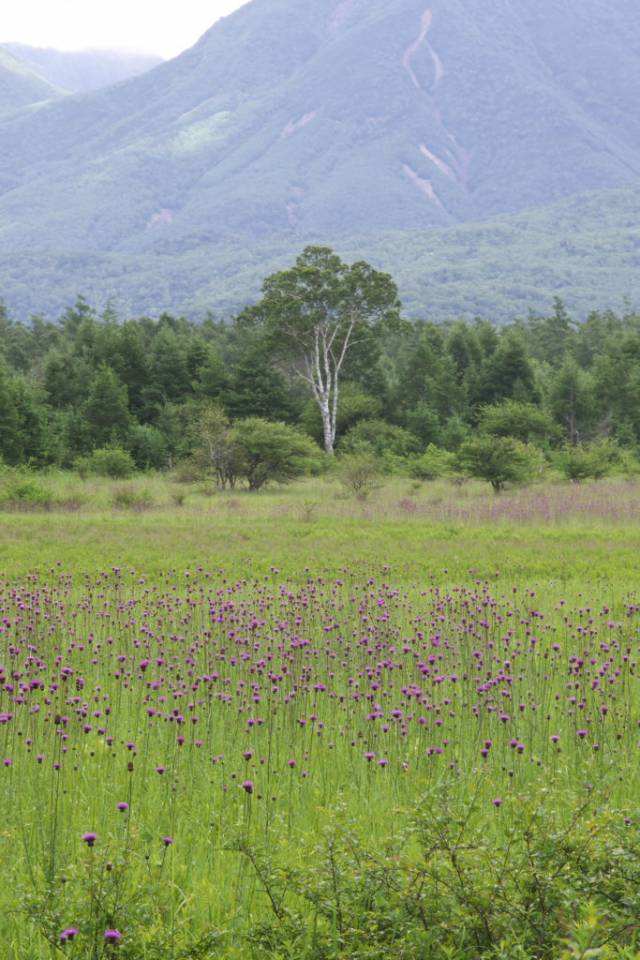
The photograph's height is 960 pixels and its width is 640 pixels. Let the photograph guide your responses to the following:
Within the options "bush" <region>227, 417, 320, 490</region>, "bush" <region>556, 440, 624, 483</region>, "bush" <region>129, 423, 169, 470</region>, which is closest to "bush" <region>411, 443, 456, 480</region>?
"bush" <region>556, 440, 624, 483</region>

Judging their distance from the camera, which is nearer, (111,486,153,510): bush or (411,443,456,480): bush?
(111,486,153,510): bush

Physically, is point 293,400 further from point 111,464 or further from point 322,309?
point 111,464

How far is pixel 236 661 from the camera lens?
8.49 m

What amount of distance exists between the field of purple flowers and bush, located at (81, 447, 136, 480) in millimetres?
28244

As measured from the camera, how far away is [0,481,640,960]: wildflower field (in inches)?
154

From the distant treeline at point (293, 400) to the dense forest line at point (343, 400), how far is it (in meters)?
0.07

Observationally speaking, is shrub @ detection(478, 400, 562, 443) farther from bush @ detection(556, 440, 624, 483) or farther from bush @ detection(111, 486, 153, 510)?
bush @ detection(111, 486, 153, 510)

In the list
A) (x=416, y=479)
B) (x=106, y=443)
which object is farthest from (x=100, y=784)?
(x=106, y=443)

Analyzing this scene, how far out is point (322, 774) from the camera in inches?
249

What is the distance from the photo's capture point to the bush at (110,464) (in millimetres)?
39031

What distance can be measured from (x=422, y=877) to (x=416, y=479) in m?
35.6

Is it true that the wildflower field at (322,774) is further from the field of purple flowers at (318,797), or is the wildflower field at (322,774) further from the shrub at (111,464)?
the shrub at (111,464)

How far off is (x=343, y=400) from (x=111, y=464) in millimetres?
16773

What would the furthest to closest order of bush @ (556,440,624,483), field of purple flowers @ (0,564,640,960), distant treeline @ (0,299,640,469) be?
distant treeline @ (0,299,640,469)
bush @ (556,440,624,483)
field of purple flowers @ (0,564,640,960)
